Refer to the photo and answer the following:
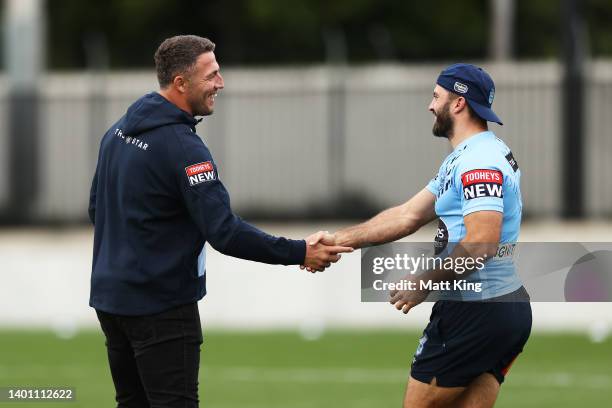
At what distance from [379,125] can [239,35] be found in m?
10.6

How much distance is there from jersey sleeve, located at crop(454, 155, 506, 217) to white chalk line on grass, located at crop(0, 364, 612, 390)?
19.4 feet

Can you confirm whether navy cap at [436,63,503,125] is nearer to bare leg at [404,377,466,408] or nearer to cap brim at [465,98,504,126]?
cap brim at [465,98,504,126]

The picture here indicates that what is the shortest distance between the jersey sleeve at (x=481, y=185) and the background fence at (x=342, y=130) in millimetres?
10084

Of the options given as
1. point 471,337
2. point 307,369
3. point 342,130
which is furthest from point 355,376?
point 471,337

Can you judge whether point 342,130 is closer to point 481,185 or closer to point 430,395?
point 430,395

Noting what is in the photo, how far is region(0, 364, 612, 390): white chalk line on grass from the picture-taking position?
12805 mm

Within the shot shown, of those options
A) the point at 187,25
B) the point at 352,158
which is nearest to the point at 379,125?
the point at 352,158

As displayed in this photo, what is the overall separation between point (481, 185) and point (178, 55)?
1543 millimetres

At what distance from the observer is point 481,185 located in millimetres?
6863

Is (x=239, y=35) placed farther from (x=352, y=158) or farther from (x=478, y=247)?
(x=478, y=247)

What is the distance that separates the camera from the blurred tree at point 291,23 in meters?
26.1

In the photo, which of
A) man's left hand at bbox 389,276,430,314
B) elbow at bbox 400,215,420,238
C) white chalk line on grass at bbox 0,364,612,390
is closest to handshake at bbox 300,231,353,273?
man's left hand at bbox 389,276,430,314

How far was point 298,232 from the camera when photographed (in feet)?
58.2

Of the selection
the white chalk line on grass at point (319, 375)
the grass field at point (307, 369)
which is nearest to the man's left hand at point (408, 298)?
the grass field at point (307, 369)
